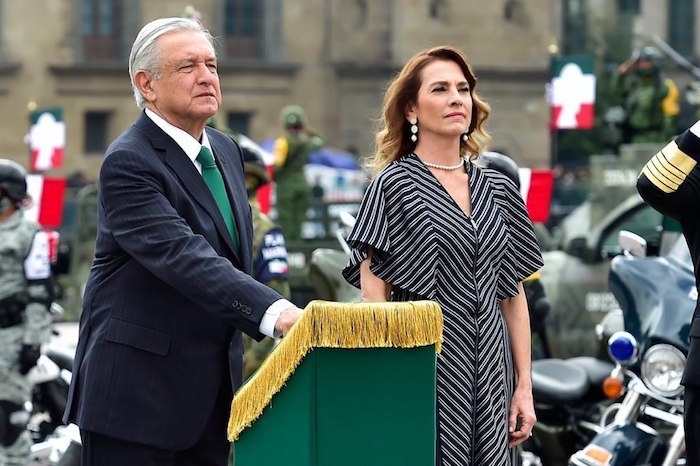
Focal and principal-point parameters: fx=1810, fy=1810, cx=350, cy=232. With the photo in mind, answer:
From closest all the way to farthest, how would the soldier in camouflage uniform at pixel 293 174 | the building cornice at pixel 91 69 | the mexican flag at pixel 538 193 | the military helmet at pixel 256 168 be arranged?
the military helmet at pixel 256 168 < the mexican flag at pixel 538 193 < the soldier in camouflage uniform at pixel 293 174 < the building cornice at pixel 91 69

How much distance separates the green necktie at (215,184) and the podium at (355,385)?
0.79 metres

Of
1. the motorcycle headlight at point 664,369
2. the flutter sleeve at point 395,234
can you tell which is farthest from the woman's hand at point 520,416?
the motorcycle headlight at point 664,369

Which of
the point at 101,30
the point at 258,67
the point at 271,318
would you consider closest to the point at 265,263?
the point at 271,318

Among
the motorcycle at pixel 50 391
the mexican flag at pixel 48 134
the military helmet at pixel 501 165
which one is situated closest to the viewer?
the military helmet at pixel 501 165

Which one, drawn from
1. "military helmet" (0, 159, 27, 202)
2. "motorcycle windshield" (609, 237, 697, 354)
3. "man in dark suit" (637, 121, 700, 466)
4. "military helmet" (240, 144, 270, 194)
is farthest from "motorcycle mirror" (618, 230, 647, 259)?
"military helmet" (0, 159, 27, 202)

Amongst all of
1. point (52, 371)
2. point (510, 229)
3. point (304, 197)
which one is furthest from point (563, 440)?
point (304, 197)

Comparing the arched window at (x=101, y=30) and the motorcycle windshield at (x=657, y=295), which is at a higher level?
the motorcycle windshield at (x=657, y=295)

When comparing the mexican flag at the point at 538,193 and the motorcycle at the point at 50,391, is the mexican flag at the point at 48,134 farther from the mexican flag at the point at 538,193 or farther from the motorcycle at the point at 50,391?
the motorcycle at the point at 50,391

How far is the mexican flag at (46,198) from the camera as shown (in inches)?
553

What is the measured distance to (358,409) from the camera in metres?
4.43

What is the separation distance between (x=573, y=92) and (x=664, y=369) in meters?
11.1

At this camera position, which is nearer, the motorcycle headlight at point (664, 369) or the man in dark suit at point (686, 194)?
the man in dark suit at point (686, 194)

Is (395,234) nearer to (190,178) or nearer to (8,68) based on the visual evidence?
(190,178)

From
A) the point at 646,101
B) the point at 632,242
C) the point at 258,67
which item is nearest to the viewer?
the point at 632,242
